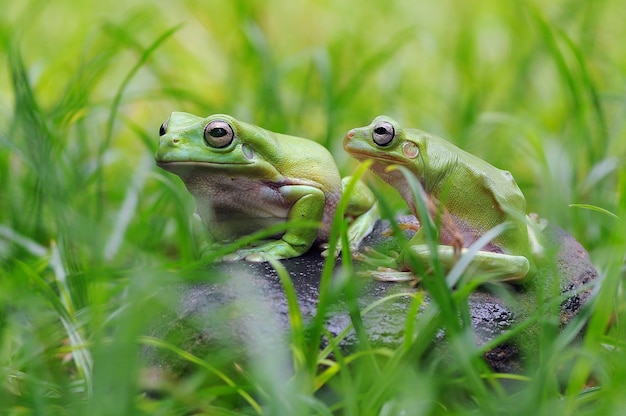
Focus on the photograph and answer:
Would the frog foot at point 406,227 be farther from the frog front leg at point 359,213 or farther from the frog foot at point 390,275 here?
the frog foot at point 390,275

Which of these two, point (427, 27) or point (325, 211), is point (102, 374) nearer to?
point (325, 211)

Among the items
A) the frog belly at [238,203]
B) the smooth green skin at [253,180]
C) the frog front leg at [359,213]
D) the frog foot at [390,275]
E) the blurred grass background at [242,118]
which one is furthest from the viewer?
the frog front leg at [359,213]

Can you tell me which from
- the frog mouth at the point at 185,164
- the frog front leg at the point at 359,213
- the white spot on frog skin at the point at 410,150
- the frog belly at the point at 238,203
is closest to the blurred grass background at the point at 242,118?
the frog belly at the point at 238,203

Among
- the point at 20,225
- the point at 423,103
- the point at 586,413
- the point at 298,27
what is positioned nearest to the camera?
the point at 586,413

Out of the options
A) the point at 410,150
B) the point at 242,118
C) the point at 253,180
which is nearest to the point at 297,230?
the point at 253,180

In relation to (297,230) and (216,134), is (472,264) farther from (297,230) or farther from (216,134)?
(216,134)

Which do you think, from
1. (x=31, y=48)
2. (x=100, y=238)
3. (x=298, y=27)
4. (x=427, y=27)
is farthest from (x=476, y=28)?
(x=100, y=238)
